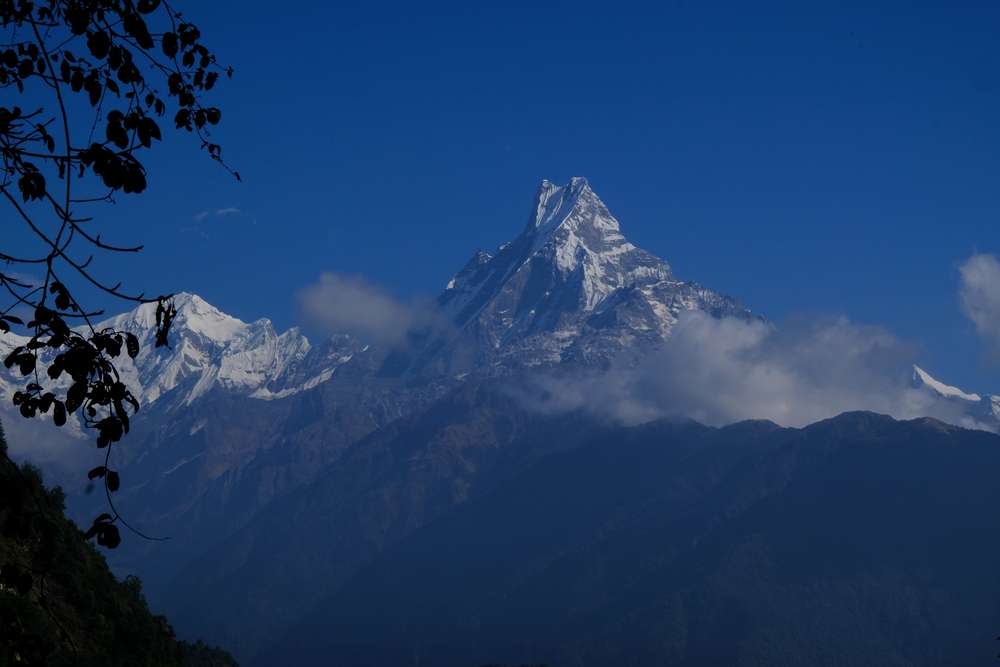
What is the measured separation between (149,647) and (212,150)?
61.6m

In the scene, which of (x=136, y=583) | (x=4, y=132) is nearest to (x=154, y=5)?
(x=4, y=132)

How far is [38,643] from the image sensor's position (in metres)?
11.5

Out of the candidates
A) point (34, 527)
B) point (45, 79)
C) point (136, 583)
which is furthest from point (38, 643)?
point (136, 583)

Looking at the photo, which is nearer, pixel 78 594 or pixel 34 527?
pixel 34 527

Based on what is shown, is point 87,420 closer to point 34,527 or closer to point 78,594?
point 34,527

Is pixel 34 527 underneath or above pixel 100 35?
underneath

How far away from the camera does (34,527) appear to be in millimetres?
11375

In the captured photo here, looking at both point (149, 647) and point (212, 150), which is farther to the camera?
point (149, 647)

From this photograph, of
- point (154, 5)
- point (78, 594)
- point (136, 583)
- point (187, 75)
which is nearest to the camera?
point (154, 5)


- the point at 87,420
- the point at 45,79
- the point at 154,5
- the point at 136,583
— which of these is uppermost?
the point at 136,583

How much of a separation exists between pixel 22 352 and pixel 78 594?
61.1 meters

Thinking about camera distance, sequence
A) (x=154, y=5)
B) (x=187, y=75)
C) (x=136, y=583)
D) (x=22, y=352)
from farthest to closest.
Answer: (x=136, y=583) → (x=187, y=75) → (x=154, y=5) → (x=22, y=352)

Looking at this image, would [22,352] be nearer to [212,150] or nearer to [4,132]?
[4,132]

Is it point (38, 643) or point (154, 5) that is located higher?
point (154, 5)
